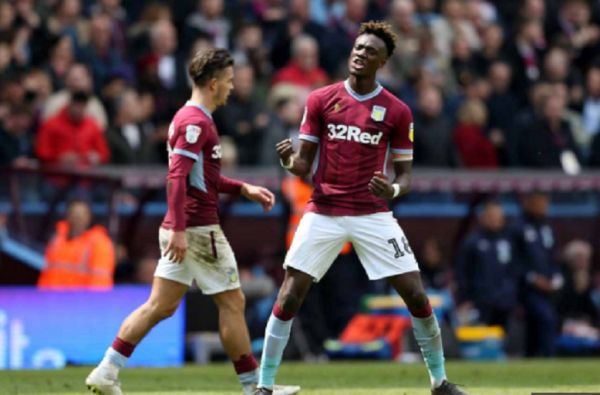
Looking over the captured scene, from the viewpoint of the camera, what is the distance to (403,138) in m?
10.5

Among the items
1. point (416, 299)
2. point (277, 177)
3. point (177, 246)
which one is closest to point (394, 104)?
point (416, 299)

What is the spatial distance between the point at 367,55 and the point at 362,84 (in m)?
0.20

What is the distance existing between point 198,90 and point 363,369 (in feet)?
18.5

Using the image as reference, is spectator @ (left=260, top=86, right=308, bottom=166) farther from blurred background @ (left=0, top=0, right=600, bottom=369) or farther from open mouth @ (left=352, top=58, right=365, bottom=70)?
open mouth @ (left=352, top=58, right=365, bottom=70)

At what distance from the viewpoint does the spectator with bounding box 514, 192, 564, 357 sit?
62.9ft

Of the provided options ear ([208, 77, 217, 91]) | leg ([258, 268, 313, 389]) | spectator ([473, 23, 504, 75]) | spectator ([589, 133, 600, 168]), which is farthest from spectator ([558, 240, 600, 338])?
leg ([258, 268, 313, 389])

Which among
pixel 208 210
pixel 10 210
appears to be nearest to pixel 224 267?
pixel 208 210

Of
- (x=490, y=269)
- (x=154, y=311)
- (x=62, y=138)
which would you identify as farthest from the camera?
(x=490, y=269)

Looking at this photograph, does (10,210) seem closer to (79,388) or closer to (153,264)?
(153,264)

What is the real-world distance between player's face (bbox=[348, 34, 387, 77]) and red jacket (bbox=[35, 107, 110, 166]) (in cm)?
726

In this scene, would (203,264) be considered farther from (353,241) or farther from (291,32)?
(291,32)

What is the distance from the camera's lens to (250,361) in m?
10.8

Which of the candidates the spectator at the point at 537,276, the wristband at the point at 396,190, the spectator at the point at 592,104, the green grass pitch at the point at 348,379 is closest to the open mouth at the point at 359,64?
the wristband at the point at 396,190

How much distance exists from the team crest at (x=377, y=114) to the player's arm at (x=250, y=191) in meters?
0.98
